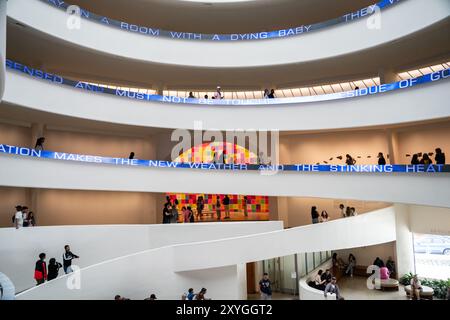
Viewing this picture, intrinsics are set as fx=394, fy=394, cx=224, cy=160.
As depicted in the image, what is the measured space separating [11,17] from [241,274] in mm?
14697

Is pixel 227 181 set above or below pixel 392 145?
below

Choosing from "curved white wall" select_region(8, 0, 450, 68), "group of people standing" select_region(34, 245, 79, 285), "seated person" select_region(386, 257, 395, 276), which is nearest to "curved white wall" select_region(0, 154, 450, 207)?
"group of people standing" select_region(34, 245, 79, 285)

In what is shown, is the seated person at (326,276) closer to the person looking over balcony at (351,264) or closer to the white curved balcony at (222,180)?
the white curved balcony at (222,180)

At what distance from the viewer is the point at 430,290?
16.6 meters

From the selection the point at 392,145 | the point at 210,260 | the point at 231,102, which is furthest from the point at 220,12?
the point at 210,260

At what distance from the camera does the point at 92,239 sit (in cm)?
1688

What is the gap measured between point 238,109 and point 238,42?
3.84 m

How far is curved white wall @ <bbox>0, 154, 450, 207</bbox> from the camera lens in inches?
577

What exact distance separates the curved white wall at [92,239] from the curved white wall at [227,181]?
179 centimetres

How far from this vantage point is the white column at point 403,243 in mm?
19484

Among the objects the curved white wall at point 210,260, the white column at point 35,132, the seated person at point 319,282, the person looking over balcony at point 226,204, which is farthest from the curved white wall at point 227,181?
the white column at point 35,132

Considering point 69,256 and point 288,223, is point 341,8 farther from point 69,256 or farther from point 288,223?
point 69,256

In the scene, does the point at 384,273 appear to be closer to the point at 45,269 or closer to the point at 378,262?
the point at 378,262

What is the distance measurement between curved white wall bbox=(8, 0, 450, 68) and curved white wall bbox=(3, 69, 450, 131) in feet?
8.05
